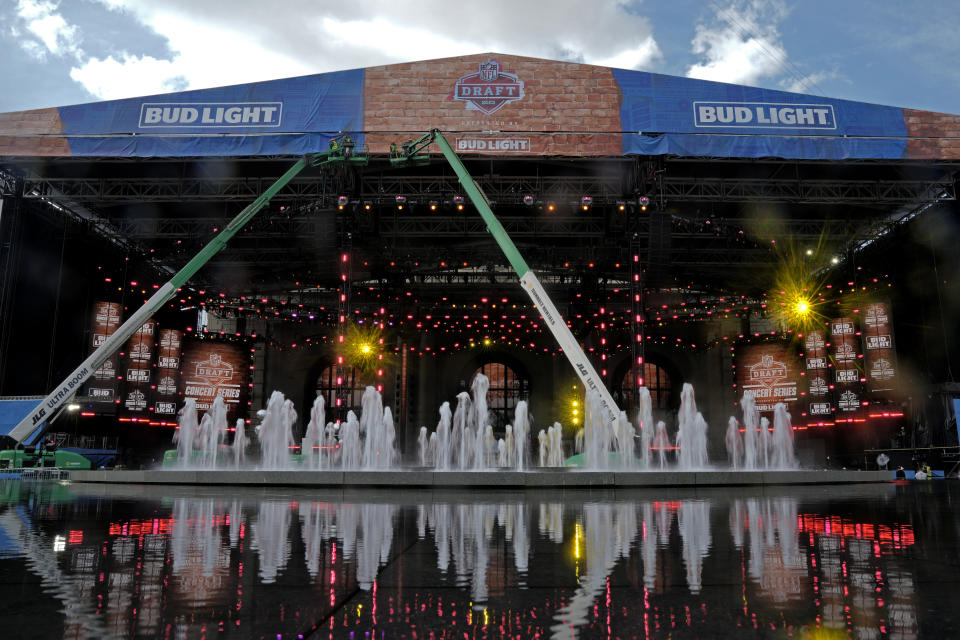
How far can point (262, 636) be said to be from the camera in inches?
71.4

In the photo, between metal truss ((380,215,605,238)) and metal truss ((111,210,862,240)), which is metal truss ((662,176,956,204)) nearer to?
metal truss ((111,210,862,240))

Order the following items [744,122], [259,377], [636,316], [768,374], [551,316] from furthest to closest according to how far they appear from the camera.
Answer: [259,377] → [768,374] → [636,316] → [744,122] → [551,316]

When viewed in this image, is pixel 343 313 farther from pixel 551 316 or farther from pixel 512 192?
pixel 551 316

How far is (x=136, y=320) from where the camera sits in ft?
42.6

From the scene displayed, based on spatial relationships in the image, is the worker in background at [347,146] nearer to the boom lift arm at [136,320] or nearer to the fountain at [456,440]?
the boom lift arm at [136,320]

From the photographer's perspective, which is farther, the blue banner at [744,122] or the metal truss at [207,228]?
the metal truss at [207,228]

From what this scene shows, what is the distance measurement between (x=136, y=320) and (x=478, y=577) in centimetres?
1227

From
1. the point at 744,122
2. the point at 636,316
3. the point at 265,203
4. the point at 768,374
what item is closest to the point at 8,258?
the point at 265,203

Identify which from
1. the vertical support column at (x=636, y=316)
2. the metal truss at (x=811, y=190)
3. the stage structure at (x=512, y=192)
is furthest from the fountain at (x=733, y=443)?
the metal truss at (x=811, y=190)

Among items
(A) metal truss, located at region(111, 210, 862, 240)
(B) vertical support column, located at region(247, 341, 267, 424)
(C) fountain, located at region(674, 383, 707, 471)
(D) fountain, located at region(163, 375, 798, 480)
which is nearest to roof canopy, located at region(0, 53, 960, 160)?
(A) metal truss, located at region(111, 210, 862, 240)

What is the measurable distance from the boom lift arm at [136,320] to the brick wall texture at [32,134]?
5449 mm

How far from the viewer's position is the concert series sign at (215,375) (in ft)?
82.5

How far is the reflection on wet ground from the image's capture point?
193 centimetres

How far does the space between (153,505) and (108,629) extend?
5.33 meters
